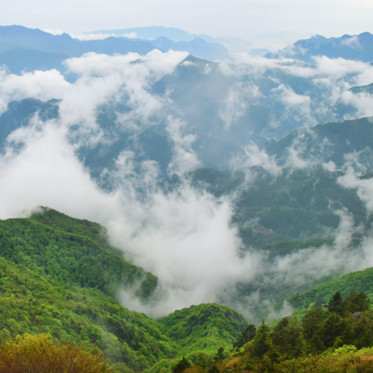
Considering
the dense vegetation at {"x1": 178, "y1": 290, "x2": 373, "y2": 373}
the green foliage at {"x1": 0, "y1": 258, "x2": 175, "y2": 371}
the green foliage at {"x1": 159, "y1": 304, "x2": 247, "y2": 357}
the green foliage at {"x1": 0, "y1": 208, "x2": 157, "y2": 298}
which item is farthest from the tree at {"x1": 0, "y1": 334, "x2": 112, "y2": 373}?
the green foliage at {"x1": 0, "y1": 208, "x2": 157, "y2": 298}

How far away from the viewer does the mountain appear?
99500 mm

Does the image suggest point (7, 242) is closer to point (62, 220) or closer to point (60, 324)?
point (62, 220)

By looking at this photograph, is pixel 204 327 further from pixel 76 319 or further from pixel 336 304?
pixel 336 304

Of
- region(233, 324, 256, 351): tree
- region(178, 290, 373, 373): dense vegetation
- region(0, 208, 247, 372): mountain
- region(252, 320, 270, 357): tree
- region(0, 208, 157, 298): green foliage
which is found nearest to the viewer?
region(178, 290, 373, 373): dense vegetation

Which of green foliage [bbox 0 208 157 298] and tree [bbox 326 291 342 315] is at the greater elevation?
green foliage [bbox 0 208 157 298]

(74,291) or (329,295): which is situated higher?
(74,291)

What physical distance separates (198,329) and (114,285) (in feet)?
153

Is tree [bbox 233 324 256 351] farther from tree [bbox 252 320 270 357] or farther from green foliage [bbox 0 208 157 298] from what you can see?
green foliage [bbox 0 208 157 298]

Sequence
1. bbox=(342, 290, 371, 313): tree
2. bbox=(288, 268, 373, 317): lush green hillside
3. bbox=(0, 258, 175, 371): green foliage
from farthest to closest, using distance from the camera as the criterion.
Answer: bbox=(288, 268, 373, 317): lush green hillside
bbox=(0, 258, 175, 371): green foliage
bbox=(342, 290, 371, 313): tree

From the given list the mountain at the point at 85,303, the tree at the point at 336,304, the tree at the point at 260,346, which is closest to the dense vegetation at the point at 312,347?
the tree at the point at 260,346

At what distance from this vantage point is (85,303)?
5007 inches

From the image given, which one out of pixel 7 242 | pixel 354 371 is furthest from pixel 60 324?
pixel 354 371

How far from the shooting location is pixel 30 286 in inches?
4631

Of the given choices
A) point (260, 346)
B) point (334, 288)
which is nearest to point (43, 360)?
point (260, 346)
